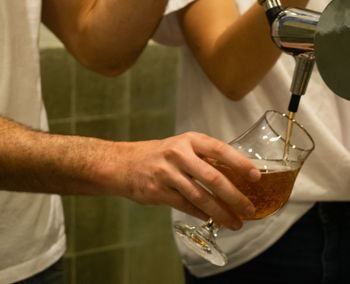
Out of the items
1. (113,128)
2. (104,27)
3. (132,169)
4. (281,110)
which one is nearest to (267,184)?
(132,169)

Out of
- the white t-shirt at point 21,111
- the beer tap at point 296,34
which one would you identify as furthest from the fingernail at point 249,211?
the white t-shirt at point 21,111

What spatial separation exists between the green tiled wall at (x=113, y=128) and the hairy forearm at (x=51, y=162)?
0.71 m

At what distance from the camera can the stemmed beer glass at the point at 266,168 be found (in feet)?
1.92

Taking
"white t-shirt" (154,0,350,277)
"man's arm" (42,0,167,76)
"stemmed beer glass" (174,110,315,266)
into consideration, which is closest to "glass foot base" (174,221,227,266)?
"stemmed beer glass" (174,110,315,266)

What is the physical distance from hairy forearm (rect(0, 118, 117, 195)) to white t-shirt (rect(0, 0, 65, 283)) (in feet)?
0.66

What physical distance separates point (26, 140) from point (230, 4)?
481 millimetres

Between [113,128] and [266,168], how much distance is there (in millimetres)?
968

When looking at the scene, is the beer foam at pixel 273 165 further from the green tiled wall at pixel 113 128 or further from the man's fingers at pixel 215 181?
the green tiled wall at pixel 113 128

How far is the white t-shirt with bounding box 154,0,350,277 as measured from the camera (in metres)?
0.91

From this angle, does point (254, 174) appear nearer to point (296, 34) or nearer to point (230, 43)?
point (296, 34)

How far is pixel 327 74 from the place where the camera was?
49cm

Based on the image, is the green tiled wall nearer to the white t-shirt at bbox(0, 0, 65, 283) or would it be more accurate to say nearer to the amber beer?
the white t-shirt at bbox(0, 0, 65, 283)

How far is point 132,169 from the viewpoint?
629mm

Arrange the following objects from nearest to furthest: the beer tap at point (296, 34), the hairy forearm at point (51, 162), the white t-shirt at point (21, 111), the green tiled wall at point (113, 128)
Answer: the beer tap at point (296, 34), the hairy forearm at point (51, 162), the white t-shirt at point (21, 111), the green tiled wall at point (113, 128)
